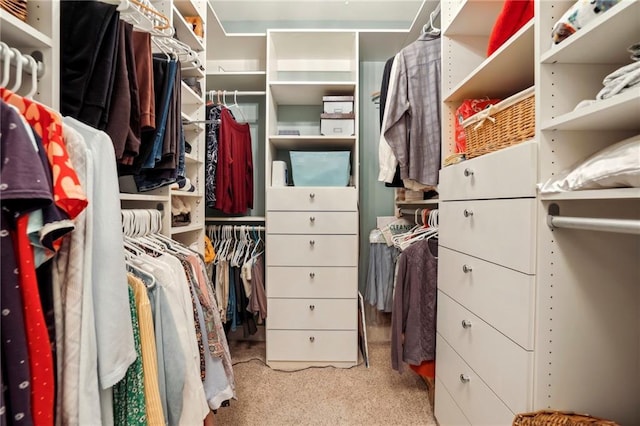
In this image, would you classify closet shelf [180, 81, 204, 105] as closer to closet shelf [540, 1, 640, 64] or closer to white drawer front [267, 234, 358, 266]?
white drawer front [267, 234, 358, 266]

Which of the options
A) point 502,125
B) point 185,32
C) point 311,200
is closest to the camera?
point 502,125

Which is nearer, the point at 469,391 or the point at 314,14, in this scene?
the point at 469,391

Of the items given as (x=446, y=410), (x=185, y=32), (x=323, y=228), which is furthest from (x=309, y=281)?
(x=185, y=32)

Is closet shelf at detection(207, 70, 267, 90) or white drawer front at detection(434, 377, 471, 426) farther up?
closet shelf at detection(207, 70, 267, 90)

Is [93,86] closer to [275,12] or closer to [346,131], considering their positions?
[346,131]

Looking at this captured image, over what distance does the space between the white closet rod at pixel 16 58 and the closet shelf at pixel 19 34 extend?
5cm

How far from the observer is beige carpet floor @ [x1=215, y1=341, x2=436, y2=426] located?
4.80ft

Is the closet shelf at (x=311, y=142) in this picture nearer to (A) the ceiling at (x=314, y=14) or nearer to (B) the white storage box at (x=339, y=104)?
(B) the white storage box at (x=339, y=104)

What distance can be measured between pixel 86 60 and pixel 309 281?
1.48 m

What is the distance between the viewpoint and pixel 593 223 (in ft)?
2.06

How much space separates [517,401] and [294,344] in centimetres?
132

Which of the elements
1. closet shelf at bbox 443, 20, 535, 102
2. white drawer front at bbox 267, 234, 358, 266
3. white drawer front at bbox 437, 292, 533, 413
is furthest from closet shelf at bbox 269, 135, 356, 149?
white drawer front at bbox 437, 292, 533, 413

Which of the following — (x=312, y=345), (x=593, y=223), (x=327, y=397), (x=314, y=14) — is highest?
(x=314, y=14)

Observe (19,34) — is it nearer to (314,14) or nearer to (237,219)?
(237,219)
